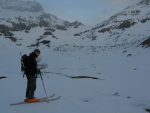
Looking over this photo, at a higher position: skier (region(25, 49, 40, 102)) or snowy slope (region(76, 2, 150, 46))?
snowy slope (region(76, 2, 150, 46))

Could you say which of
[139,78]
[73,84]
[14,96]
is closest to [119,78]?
[139,78]

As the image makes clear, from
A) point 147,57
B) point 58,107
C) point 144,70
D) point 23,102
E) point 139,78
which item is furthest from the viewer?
point 147,57

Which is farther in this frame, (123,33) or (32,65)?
(123,33)

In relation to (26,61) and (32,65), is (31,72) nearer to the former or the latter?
(32,65)

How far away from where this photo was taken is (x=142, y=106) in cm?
1164

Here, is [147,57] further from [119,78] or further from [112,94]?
[112,94]

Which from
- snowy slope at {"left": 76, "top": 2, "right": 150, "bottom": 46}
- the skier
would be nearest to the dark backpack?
the skier

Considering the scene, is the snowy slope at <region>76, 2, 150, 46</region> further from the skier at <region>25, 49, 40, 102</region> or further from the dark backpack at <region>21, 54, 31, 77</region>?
the dark backpack at <region>21, 54, 31, 77</region>

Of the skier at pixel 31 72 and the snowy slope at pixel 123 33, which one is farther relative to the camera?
the snowy slope at pixel 123 33

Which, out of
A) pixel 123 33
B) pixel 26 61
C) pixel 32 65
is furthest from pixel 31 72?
pixel 123 33

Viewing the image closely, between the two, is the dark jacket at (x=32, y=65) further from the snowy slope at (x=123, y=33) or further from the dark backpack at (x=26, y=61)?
the snowy slope at (x=123, y=33)

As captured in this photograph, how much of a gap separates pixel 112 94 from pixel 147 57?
→ 1639 centimetres

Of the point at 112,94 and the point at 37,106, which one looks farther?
the point at 112,94

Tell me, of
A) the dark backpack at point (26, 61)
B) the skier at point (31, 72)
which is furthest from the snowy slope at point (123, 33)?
the dark backpack at point (26, 61)
